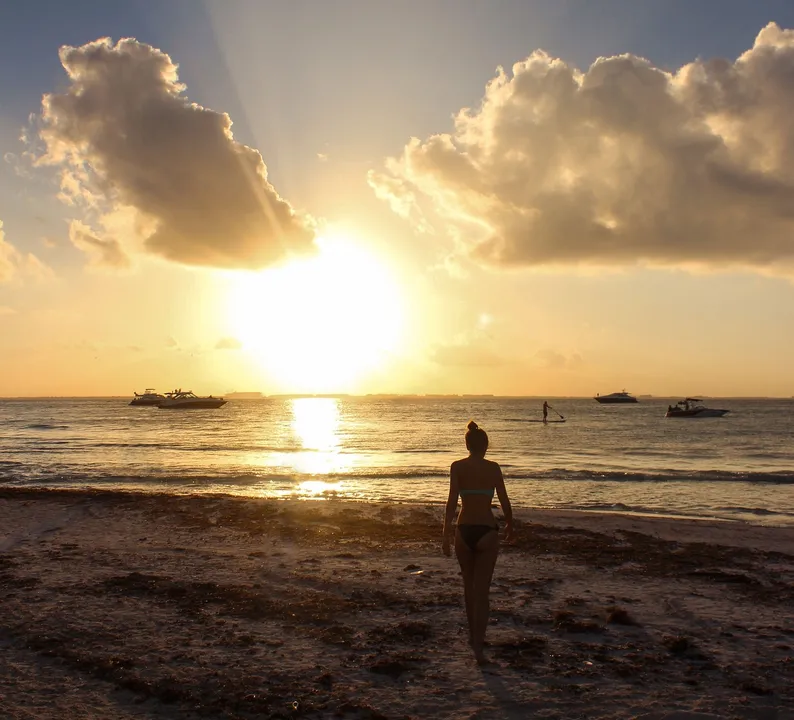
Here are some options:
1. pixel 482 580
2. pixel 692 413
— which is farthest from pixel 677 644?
pixel 692 413

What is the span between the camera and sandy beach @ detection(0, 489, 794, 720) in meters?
5.53

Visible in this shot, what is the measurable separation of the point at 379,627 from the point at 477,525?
2177mm

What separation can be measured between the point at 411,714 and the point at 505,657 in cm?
155

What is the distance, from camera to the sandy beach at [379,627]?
18.1 ft

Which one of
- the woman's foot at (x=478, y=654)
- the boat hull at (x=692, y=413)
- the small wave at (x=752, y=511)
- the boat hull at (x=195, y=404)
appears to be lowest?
the boat hull at (x=195, y=404)

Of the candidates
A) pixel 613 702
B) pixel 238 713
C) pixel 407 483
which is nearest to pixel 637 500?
pixel 407 483

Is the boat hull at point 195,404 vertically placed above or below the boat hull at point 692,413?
below

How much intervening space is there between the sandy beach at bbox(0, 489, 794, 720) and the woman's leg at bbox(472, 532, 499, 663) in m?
0.26

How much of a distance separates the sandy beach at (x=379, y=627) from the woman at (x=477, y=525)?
0.62 m

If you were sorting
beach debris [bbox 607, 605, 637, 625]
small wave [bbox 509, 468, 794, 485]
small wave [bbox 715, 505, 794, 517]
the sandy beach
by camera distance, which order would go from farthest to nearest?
small wave [bbox 509, 468, 794, 485], small wave [bbox 715, 505, 794, 517], beach debris [bbox 607, 605, 637, 625], the sandy beach

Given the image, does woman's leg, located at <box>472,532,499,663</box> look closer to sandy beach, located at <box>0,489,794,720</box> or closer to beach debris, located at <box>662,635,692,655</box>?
sandy beach, located at <box>0,489,794,720</box>

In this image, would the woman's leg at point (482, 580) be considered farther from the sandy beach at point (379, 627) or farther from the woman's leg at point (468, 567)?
the sandy beach at point (379, 627)

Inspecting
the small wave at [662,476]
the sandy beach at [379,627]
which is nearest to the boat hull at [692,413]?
the small wave at [662,476]

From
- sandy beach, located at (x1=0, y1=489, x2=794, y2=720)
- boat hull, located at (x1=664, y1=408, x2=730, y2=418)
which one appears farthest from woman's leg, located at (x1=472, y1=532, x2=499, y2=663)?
boat hull, located at (x1=664, y1=408, x2=730, y2=418)
